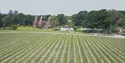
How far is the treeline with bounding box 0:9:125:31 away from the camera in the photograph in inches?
2028

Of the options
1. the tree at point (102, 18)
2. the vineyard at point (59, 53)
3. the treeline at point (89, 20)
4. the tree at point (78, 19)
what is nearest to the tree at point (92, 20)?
the treeline at point (89, 20)

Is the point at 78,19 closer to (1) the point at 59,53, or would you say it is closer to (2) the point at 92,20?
(2) the point at 92,20

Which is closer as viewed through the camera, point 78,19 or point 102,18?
point 102,18

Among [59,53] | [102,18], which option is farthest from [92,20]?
[59,53]

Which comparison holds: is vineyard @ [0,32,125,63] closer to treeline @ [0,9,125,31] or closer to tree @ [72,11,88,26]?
treeline @ [0,9,125,31]

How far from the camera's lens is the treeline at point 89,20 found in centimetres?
5150

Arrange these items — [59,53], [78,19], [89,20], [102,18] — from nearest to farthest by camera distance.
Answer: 1. [59,53]
2. [102,18]
3. [89,20]
4. [78,19]

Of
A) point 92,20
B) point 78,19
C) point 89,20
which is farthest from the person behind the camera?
point 78,19

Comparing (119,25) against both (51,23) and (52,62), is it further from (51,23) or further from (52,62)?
(52,62)

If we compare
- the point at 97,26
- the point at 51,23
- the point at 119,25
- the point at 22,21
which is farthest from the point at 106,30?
the point at 22,21

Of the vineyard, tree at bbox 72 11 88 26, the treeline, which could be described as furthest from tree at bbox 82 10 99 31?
tree at bbox 72 11 88 26

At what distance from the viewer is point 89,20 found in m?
53.5

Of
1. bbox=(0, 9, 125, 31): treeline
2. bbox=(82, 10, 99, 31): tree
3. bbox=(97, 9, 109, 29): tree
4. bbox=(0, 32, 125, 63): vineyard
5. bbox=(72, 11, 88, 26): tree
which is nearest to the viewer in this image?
bbox=(0, 32, 125, 63): vineyard

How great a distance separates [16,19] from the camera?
271 feet
